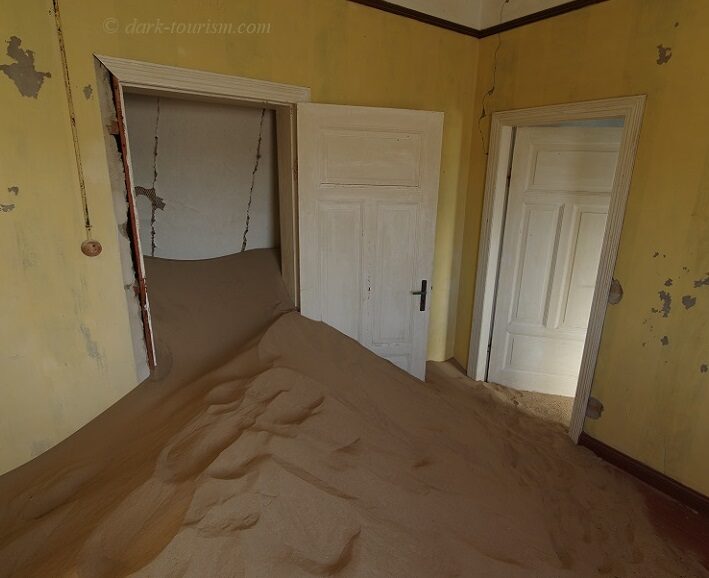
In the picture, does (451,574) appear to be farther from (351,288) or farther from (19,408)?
(19,408)

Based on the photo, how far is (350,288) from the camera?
3.09m

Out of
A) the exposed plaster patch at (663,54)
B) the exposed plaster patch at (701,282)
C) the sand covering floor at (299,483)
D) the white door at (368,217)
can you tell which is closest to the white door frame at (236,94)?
the white door at (368,217)

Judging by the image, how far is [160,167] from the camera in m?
3.31

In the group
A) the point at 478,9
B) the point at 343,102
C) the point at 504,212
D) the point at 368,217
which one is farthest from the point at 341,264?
the point at 478,9

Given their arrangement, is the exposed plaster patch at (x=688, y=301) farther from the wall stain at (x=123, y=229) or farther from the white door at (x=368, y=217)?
the wall stain at (x=123, y=229)

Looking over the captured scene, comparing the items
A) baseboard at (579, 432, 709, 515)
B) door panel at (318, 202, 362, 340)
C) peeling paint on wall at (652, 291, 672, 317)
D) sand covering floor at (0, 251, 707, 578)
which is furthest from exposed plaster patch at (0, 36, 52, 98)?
baseboard at (579, 432, 709, 515)

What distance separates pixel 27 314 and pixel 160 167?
1.68m

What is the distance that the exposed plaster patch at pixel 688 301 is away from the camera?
7.61 feet

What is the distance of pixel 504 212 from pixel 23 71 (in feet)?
10.6

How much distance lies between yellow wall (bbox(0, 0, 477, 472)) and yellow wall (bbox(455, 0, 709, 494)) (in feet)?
5.10

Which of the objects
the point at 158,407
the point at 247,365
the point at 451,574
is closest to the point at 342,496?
the point at 451,574

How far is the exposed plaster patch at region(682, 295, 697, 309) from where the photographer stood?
2318mm

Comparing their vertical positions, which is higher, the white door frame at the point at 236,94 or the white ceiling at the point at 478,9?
the white ceiling at the point at 478,9

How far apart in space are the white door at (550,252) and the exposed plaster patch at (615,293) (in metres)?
0.78
